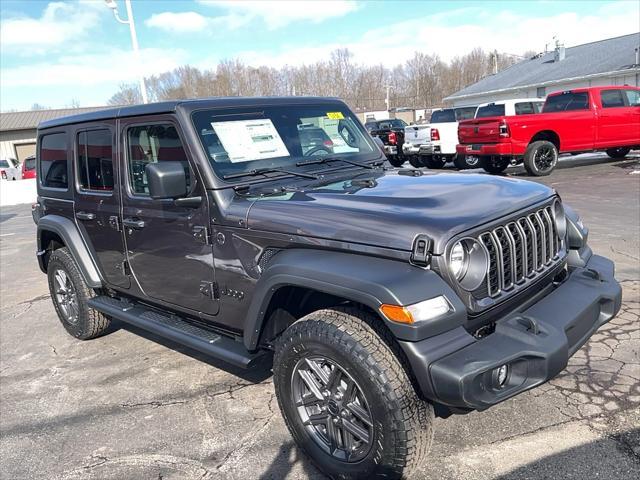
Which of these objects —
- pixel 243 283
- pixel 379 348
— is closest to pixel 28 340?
pixel 243 283

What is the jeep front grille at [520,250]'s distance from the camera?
2.56m

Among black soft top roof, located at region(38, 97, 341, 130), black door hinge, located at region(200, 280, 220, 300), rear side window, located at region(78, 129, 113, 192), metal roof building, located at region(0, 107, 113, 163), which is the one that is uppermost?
metal roof building, located at region(0, 107, 113, 163)

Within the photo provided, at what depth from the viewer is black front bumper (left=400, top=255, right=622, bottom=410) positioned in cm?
218

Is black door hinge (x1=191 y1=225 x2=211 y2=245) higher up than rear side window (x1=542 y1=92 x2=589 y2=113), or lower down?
lower down

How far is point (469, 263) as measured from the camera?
246cm

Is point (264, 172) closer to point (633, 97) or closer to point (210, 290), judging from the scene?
point (210, 290)

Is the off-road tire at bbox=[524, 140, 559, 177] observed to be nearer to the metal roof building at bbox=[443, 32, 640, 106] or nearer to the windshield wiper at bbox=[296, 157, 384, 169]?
the windshield wiper at bbox=[296, 157, 384, 169]

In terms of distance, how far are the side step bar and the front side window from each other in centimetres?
91

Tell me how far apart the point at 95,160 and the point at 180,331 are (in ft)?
5.32

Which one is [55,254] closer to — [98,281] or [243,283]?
[98,281]

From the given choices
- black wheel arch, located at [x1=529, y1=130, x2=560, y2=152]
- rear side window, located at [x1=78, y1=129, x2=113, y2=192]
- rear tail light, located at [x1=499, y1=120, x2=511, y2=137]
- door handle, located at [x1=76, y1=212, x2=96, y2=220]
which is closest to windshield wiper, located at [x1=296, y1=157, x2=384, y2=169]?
rear side window, located at [x1=78, y1=129, x2=113, y2=192]

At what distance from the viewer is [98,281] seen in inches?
172

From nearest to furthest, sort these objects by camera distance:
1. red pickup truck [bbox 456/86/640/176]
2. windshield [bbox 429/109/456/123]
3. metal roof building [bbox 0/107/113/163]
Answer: red pickup truck [bbox 456/86/640/176], windshield [bbox 429/109/456/123], metal roof building [bbox 0/107/113/163]

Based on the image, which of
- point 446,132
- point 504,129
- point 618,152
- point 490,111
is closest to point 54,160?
point 504,129
